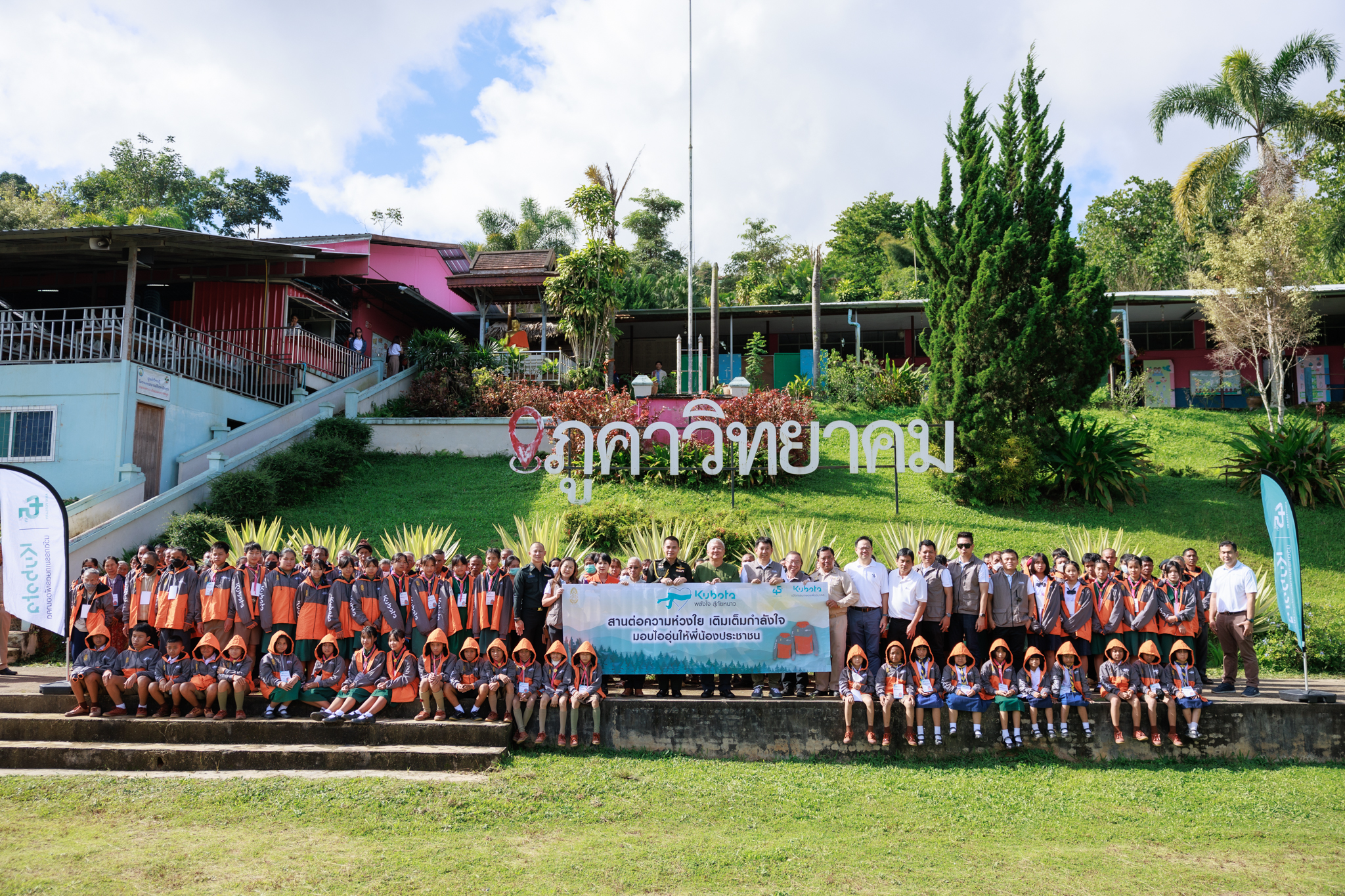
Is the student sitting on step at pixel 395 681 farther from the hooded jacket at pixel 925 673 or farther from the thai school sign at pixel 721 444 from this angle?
the thai school sign at pixel 721 444

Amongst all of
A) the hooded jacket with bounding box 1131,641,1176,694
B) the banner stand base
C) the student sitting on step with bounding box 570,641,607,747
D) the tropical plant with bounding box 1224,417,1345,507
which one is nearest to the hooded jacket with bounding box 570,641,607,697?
the student sitting on step with bounding box 570,641,607,747

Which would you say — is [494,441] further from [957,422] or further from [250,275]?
[957,422]

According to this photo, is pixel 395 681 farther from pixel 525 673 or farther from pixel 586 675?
pixel 586 675

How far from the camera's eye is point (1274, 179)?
Answer: 23.7m

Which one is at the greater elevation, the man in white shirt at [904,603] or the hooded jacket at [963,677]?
the man in white shirt at [904,603]

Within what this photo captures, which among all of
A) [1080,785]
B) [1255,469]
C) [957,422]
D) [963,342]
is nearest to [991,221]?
[963,342]

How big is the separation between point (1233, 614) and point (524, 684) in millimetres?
6604

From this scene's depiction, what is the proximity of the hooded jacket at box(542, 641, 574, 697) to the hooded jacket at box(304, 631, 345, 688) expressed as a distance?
1.86 metres

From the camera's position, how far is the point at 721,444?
583 inches

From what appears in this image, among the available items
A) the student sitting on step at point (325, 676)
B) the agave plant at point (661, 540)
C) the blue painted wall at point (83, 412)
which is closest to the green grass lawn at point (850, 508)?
the agave plant at point (661, 540)

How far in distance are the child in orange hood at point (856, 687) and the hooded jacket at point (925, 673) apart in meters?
0.37

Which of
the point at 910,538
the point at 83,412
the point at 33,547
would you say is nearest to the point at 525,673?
the point at 33,547

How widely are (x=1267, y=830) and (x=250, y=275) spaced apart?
64.0 ft

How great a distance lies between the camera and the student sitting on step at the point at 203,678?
7.73 metres
